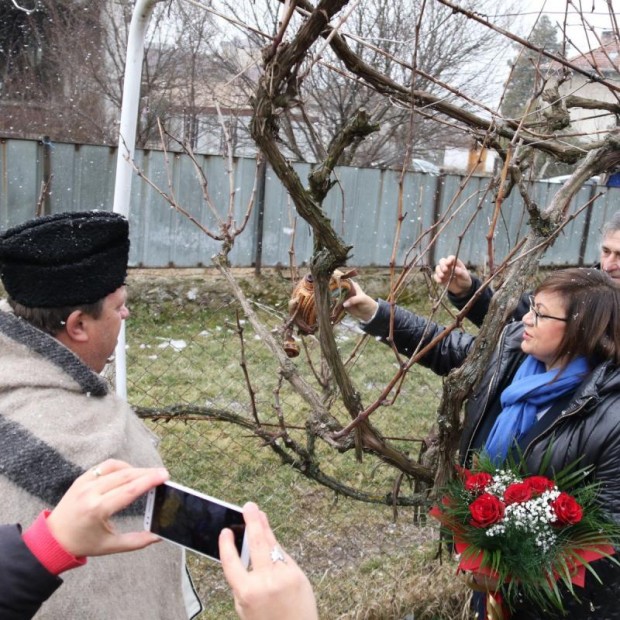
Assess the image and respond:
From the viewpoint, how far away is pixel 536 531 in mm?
1792

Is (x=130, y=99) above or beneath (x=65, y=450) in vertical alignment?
above

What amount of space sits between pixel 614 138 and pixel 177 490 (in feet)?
6.52

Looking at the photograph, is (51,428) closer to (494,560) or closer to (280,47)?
(280,47)

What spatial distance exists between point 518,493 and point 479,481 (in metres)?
0.12

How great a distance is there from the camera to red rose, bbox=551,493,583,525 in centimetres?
177

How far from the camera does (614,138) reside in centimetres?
233

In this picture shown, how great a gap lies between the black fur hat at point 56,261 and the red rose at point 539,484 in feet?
4.04

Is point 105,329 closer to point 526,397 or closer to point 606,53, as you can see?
point 526,397

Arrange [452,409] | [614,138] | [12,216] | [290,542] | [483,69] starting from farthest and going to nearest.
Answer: [483,69]
[12,216]
[290,542]
[614,138]
[452,409]

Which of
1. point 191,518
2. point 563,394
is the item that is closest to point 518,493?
point 563,394

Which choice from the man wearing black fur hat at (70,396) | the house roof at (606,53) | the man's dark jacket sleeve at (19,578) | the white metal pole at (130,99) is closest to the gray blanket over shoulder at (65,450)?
the man wearing black fur hat at (70,396)

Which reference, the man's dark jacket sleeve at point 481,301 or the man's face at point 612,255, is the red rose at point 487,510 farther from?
the man's face at point 612,255

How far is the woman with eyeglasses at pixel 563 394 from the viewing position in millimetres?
1899

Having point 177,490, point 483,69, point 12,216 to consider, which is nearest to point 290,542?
point 177,490
